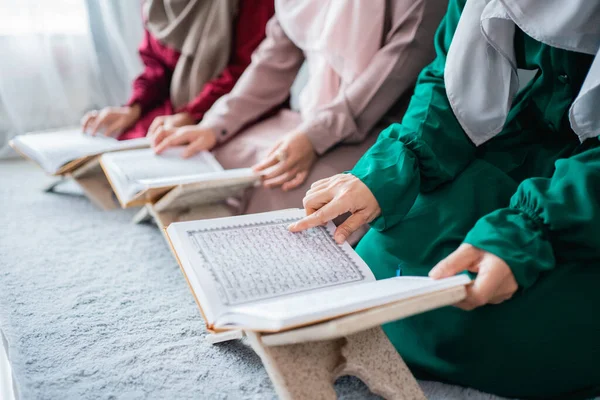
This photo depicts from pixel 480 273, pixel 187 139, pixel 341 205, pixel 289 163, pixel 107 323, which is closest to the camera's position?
pixel 480 273

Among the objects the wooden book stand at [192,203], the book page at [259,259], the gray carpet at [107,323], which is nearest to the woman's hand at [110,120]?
the gray carpet at [107,323]

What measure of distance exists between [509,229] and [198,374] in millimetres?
494

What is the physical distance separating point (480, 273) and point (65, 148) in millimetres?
995

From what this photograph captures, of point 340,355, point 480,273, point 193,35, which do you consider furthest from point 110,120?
point 480,273

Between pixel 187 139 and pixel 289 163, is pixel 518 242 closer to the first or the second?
pixel 289 163

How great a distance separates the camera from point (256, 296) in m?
0.64

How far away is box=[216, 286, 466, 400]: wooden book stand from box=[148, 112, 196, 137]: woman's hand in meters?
0.79

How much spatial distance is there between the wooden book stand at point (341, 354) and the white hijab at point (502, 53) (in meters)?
0.32

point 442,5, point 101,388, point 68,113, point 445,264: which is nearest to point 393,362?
point 445,264

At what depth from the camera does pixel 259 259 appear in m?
0.70

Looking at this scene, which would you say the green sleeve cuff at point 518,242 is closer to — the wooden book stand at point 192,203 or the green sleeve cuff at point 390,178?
the green sleeve cuff at point 390,178

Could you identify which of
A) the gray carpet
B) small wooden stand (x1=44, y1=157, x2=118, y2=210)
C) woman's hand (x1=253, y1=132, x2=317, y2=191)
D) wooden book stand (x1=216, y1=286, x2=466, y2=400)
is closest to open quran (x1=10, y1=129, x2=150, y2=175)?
small wooden stand (x1=44, y1=157, x2=118, y2=210)

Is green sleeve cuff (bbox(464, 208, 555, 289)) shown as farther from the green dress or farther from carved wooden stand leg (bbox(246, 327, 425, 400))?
carved wooden stand leg (bbox(246, 327, 425, 400))

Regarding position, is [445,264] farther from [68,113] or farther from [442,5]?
[68,113]
